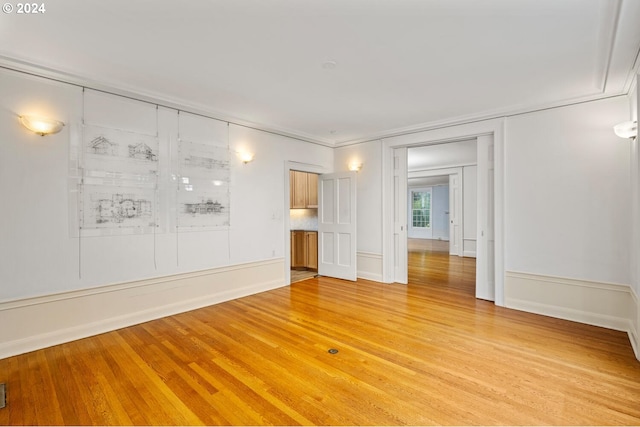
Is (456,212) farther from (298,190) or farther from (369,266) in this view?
(298,190)

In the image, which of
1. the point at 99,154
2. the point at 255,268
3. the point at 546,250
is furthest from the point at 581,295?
the point at 99,154

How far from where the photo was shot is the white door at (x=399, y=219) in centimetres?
557

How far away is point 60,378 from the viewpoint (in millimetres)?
2424

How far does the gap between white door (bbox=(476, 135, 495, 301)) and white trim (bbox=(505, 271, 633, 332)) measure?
1.01 ft

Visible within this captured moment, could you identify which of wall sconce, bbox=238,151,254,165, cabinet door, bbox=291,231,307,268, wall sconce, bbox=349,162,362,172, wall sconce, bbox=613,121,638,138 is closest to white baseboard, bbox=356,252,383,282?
cabinet door, bbox=291,231,307,268

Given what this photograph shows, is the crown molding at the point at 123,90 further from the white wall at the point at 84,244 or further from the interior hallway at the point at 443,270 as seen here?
the interior hallway at the point at 443,270

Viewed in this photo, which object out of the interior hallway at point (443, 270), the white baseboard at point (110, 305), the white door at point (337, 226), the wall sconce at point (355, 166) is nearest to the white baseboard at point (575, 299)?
the interior hallway at point (443, 270)

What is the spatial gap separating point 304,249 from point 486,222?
3.85 m

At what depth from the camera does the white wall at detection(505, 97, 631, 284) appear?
11.4 feet

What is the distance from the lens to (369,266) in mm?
5828

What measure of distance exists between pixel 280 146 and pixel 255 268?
7.00 feet

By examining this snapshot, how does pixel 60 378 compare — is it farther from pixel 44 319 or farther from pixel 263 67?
pixel 263 67

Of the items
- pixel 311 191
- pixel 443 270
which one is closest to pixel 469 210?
pixel 443 270

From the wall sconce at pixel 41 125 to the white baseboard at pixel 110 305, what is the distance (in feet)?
5.33
